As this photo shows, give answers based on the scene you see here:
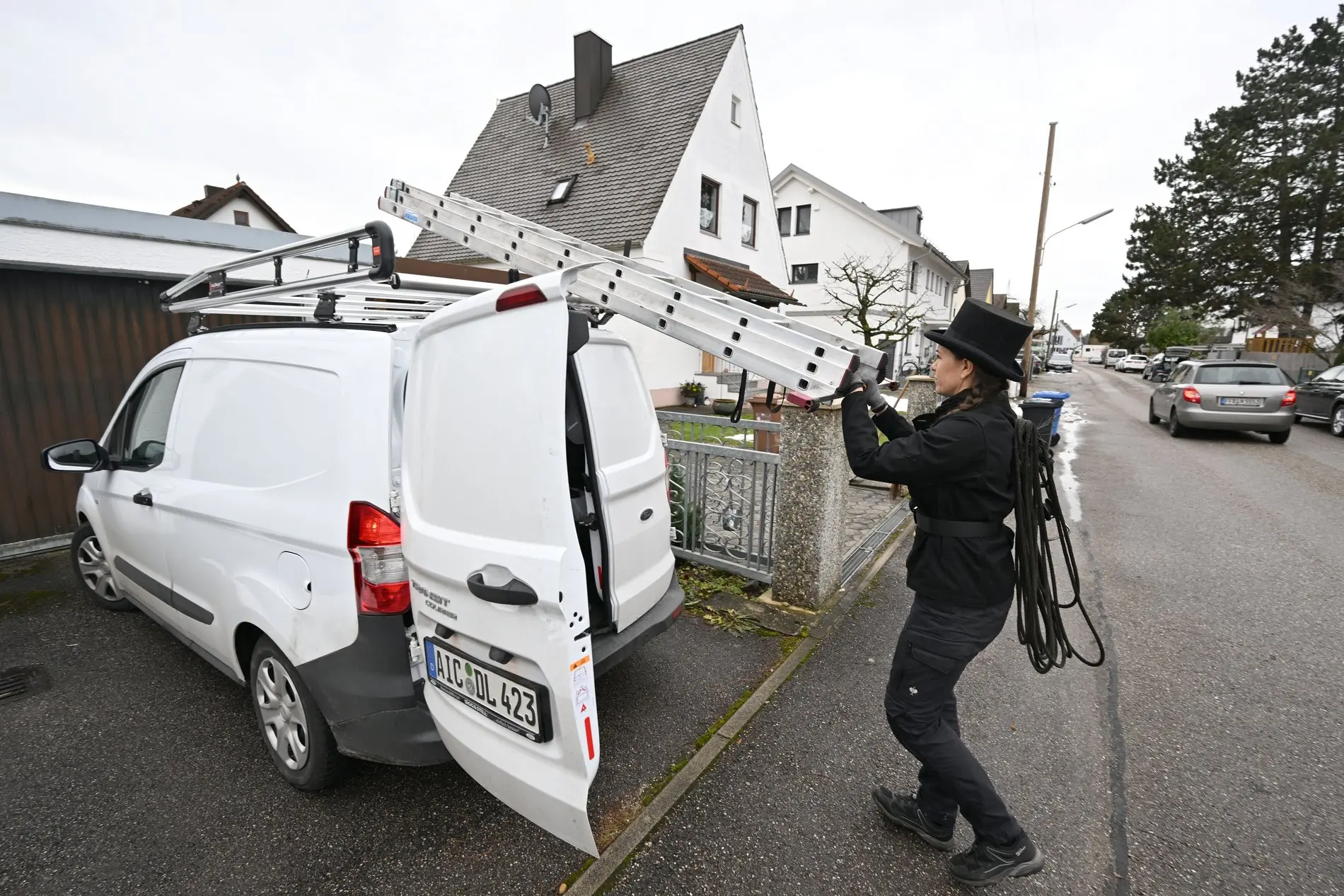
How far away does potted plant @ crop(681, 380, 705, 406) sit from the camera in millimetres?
15617

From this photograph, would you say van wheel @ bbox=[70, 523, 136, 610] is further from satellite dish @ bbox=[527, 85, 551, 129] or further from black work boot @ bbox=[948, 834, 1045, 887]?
satellite dish @ bbox=[527, 85, 551, 129]

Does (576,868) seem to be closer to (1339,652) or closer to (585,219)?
(1339,652)

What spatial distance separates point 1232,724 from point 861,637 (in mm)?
1853

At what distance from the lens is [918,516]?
2193mm

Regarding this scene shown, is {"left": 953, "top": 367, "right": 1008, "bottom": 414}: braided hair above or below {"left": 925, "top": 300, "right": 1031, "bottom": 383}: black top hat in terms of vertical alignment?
below

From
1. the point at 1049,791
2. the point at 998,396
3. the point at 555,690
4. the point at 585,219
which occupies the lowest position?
the point at 1049,791

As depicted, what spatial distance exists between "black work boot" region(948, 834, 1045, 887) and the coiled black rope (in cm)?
64

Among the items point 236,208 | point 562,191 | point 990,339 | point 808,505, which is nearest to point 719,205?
point 562,191

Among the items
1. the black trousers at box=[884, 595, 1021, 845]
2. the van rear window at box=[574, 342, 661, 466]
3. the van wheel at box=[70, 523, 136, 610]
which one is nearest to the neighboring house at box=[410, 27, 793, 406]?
the van wheel at box=[70, 523, 136, 610]

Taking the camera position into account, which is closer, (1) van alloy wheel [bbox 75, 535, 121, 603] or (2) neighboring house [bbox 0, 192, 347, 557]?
(1) van alloy wheel [bbox 75, 535, 121, 603]

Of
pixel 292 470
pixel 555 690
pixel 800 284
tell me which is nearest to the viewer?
pixel 555 690

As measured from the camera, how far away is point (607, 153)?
15.3 m

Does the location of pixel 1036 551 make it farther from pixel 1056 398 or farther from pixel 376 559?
pixel 1056 398

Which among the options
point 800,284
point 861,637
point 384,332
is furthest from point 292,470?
point 800,284
